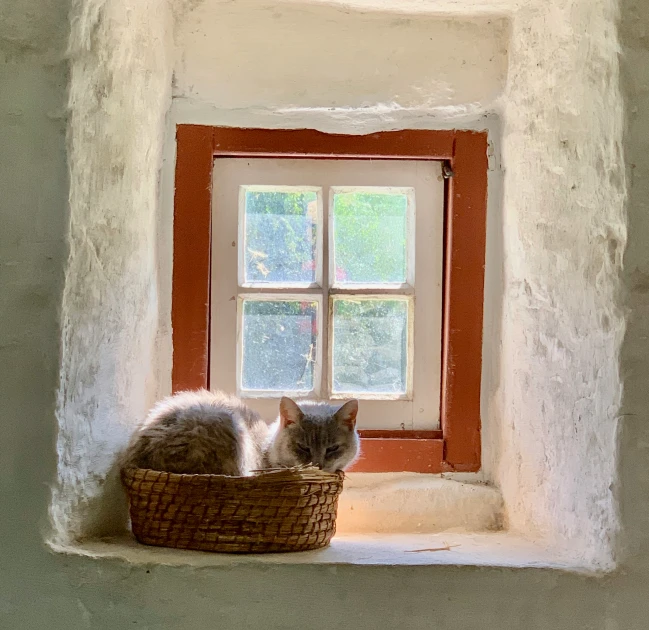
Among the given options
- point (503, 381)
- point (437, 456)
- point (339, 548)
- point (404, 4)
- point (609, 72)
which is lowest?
point (339, 548)

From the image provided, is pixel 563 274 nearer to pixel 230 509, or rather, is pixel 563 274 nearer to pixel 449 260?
pixel 449 260

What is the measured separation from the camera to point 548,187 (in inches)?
57.1

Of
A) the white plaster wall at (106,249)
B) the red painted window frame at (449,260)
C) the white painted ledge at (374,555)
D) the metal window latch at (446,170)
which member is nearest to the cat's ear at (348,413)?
the red painted window frame at (449,260)

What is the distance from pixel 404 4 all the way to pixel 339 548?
1.05m

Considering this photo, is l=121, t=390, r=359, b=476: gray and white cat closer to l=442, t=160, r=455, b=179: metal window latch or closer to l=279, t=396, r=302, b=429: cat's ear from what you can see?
l=279, t=396, r=302, b=429: cat's ear

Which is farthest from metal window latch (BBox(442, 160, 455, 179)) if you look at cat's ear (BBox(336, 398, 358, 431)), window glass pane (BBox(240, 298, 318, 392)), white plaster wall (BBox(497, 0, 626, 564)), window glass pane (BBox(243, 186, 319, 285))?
cat's ear (BBox(336, 398, 358, 431))

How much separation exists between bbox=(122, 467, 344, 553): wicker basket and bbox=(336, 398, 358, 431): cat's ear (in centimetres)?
29

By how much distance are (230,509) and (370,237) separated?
75 centimetres

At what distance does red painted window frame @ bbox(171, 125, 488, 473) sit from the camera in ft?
5.50

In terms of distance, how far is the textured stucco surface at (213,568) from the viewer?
1.19 meters

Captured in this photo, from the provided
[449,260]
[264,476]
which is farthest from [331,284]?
[264,476]

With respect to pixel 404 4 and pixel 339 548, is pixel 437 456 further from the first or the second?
pixel 404 4

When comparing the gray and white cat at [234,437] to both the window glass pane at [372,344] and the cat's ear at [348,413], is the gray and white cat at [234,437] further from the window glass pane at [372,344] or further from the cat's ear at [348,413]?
the window glass pane at [372,344]

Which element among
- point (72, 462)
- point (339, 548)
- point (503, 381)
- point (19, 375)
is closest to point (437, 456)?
point (503, 381)
